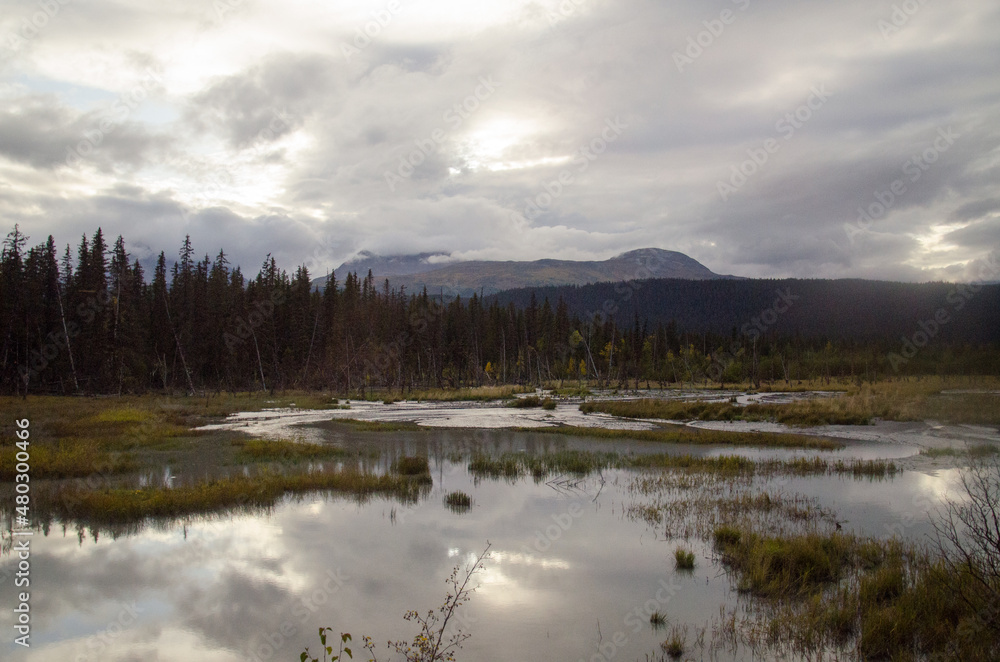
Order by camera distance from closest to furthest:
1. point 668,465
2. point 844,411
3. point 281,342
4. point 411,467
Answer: point 411,467, point 668,465, point 844,411, point 281,342

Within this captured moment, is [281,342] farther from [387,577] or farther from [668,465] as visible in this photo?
[387,577]

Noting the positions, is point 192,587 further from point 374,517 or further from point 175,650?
point 374,517

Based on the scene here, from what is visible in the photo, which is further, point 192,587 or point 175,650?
point 192,587

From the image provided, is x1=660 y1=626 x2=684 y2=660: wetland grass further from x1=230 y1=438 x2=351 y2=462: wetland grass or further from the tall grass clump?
x1=230 y1=438 x2=351 y2=462: wetland grass

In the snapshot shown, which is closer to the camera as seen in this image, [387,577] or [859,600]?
[859,600]

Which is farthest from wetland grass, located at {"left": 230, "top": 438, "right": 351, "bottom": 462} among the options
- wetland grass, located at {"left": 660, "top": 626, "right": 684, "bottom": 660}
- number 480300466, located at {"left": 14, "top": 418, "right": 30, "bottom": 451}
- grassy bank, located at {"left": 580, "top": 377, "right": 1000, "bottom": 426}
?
grassy bank, located at {"left": 580, "top": 377, "right": 1000, "bottom": 426}

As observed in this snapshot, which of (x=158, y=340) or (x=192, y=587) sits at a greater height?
(x=158, y=340)

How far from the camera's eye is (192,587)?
38.4 ft

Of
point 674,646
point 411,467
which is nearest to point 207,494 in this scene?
point 411,467

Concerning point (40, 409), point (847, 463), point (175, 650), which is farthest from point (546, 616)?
point (40, 409)

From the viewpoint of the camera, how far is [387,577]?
12.3 m

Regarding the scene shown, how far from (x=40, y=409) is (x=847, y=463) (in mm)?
50745

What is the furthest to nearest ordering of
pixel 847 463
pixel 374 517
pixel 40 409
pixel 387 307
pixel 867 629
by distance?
pixel 387 307 < pixel 40 409 < pixel 847 463 < pixel 374 517 < pixel 867 629

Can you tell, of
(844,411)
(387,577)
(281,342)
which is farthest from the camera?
(281,342)
